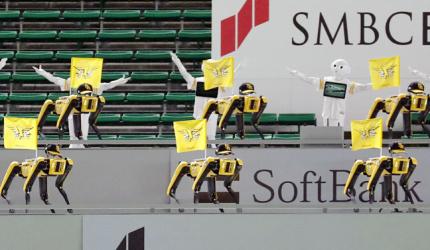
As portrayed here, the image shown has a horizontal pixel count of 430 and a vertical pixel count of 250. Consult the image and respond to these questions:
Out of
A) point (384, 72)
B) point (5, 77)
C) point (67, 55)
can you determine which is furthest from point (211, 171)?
point (67, 55)

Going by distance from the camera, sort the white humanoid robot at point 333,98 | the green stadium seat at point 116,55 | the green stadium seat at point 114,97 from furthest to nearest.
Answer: the green stadium seat at point 116,55, the green stadium seat at point 114,97, the white humanoid robot at point 333,98

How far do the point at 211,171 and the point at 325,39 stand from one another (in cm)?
653

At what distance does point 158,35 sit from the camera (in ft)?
102

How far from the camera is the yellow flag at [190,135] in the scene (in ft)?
77.1

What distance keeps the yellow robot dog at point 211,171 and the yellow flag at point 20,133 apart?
6.69ft

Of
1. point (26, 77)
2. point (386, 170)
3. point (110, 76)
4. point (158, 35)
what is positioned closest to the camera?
point (386, 170)

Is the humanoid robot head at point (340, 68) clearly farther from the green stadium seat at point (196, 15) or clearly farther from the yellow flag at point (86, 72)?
the green stadium seat at point (196, 15)

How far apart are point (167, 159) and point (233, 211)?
3.16m

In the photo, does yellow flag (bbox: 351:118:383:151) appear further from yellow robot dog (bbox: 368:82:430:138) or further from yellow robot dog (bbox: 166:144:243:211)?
yellow robot dog (bbox: 166:144:243:211)

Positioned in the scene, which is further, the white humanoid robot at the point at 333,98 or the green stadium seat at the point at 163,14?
the green stadium seat at the point at 163,14

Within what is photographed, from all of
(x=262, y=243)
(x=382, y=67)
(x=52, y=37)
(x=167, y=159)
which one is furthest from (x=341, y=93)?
(x=52, y=37)

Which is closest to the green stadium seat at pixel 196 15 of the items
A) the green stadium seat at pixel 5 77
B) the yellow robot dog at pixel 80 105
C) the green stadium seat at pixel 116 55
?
the green stadium seat at pixel 116 55

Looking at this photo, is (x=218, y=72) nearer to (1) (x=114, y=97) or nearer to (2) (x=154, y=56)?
(1) (x=114, y=97)

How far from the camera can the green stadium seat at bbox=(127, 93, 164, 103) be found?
1168 inches
